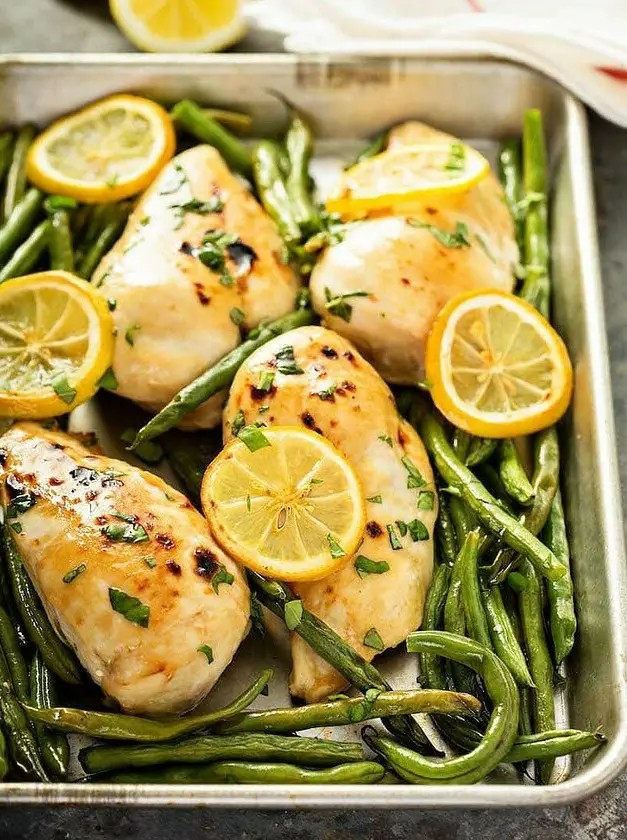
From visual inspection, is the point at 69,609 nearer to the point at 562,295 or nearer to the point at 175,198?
the point at 175,198

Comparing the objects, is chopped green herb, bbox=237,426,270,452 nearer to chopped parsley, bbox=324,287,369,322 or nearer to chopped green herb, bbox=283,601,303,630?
chopped green herb, bbox=283,601,303,630

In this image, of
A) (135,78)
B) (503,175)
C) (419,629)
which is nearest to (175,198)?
(135,78)

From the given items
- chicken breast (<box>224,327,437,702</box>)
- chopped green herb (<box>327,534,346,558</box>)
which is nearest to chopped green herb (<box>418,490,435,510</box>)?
chicken breast (<box>224,327,437,702</box>)

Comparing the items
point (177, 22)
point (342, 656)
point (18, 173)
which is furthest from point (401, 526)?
point (177, 22)

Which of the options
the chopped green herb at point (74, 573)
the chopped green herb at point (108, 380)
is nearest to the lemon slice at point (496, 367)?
the chopped green herb at point (108, 380)

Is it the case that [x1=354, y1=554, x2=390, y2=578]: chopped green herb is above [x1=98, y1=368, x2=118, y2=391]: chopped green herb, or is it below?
below

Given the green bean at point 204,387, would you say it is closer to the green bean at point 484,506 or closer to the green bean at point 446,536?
the green bean at point 484,506

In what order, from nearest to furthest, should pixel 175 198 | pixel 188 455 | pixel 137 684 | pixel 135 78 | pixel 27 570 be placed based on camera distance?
pixel 137 684
pixel 27 570
pixel 188 455
pixel 175 198
pixel 135 78
